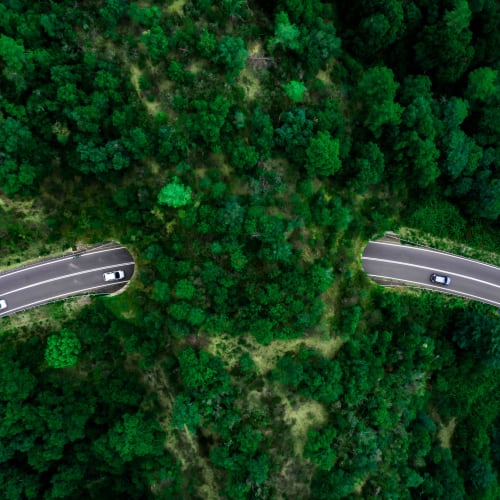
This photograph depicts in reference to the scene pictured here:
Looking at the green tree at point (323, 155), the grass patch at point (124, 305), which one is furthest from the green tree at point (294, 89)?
the grass patch at point (124, 305)

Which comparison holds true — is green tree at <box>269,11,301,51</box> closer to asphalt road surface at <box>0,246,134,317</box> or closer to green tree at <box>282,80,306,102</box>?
green tree at <box>282,80,306,102</box>

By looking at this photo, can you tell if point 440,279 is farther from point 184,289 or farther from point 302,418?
point 184,289

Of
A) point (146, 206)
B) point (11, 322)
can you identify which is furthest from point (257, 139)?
point (11, 322)

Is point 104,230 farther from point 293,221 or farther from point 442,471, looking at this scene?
point 442,471

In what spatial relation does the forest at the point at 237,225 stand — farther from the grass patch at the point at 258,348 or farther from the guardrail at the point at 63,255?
the guardrail at the point at 63,255

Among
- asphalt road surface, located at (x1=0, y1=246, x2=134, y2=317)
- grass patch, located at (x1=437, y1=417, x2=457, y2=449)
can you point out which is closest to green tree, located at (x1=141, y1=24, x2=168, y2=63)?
asphalt road surface, located at (x1=0, y1=246, x2=134, y2=317)

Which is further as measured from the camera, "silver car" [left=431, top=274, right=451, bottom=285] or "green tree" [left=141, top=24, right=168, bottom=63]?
"silver car" [left=431, top=274, right=451, bottom=285]
